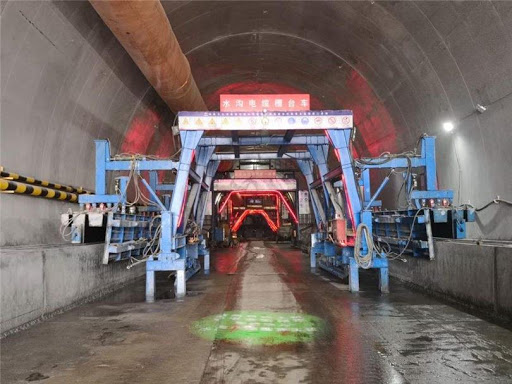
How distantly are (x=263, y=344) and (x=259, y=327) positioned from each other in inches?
32.3

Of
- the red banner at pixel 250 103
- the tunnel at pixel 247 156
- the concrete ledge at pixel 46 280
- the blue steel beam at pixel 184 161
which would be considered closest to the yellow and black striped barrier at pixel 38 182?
the tunnel at pixel 247 156

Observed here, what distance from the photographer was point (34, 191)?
754 centimetres

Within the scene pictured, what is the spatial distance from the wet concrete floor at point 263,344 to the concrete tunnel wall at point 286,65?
240 centimetres

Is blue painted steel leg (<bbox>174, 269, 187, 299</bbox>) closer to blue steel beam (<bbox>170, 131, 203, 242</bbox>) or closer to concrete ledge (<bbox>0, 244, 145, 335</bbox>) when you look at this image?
blue steel beam (<bbox>170, 131, 203, 242</bbox>)

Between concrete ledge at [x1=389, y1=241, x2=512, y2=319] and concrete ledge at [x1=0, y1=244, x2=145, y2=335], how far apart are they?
21.8ft

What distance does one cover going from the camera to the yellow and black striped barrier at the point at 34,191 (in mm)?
6629

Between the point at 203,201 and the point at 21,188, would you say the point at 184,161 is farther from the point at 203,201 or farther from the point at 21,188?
the point at 203,201

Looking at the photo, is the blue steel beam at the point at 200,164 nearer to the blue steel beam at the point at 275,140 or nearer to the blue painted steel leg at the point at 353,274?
the blue steel beam at the point at 275,140

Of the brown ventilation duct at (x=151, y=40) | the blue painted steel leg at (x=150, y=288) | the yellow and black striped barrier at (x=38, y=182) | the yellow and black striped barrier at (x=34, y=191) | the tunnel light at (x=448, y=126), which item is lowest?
the blue painted steel leg at (x=150, y=288)

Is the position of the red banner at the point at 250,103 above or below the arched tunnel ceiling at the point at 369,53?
below

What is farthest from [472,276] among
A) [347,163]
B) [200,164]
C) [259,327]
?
[200,164]

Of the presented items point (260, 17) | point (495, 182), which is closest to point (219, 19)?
point (260, 17)

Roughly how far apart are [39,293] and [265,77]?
11626 millimetres

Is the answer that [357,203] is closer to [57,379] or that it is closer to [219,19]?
[219,19]
